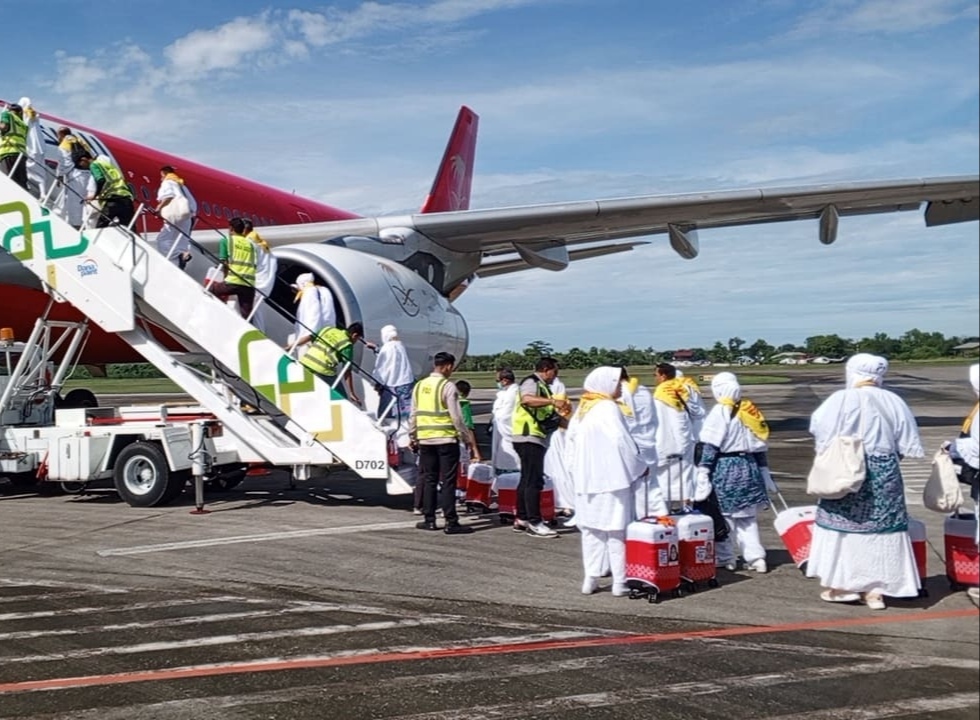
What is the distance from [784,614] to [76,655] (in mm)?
3861

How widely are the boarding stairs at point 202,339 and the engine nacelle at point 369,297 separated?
54.2 inches

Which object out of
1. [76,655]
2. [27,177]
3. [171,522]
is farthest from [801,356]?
[27,177]

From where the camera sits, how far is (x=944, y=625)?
3.97 feet

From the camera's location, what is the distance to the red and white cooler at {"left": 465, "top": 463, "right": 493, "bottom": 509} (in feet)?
31.2

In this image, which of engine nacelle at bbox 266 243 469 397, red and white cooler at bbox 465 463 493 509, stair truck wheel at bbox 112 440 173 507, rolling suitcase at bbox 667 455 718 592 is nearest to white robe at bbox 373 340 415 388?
engine nacelle at bbox 266 243 469 397

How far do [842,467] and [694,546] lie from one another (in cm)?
147

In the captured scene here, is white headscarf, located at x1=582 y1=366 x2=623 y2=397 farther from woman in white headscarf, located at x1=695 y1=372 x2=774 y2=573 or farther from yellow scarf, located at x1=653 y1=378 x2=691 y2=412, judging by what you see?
yellow scarf, located at x1=653 y1=378 x2=691 y2=412

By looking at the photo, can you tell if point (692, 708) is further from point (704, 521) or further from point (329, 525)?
point (329, 525)

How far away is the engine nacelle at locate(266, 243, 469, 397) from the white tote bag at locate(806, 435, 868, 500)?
6.85 m

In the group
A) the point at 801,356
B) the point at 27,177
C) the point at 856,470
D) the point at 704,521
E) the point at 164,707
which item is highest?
the point at 27,177

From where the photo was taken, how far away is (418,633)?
521 cm

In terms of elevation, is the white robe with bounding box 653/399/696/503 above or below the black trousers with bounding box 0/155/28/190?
below

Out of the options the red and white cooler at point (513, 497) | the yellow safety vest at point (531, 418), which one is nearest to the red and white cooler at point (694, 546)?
the yellow safety vest at point (531, 418)

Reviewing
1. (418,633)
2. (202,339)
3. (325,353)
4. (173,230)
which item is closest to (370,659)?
(418,633)
